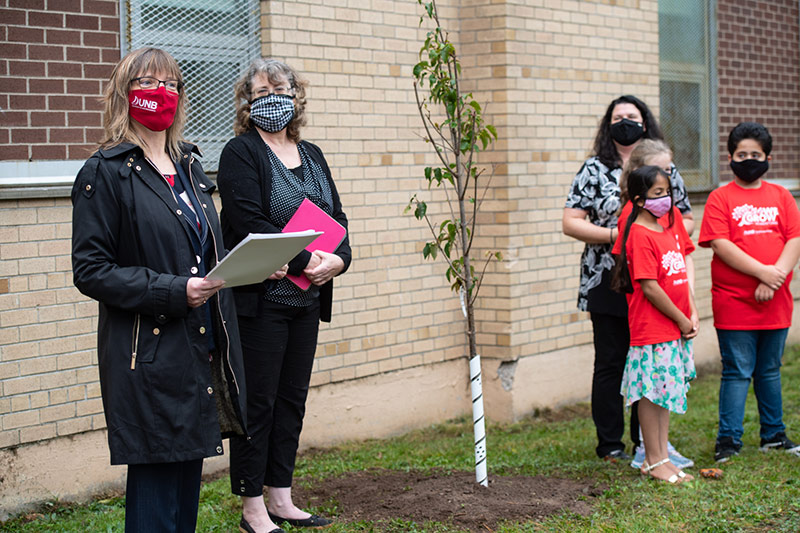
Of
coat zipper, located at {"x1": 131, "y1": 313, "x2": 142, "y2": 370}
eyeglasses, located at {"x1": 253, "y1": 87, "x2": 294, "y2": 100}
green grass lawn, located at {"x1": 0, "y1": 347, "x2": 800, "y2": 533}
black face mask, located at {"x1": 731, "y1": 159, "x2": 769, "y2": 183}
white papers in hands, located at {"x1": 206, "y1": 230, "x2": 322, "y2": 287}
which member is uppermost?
eyeglasses, located at {"x1": 253, "y1": 87, "x2": 294, "y2": 100}

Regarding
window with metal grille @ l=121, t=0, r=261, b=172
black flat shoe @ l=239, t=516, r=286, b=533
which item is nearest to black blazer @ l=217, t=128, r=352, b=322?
black flat shoe @ l=239, t=516, r=286, b=533

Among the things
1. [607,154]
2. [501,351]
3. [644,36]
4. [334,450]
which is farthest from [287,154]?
[644,36]

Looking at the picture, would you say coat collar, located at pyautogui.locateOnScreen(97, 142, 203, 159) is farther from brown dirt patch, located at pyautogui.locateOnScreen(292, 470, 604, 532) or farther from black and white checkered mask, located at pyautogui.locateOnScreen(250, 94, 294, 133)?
brown dirt patch, located at pyautogui.locateOnScreen(292, 470, 604, 532)

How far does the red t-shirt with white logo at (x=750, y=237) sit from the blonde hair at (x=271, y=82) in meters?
2.67

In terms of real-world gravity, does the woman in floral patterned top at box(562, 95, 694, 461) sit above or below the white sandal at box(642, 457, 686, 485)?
above

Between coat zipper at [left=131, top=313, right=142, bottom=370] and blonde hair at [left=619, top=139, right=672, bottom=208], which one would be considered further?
blonde hair at [left=619, top=139, right=672, bottom=208]

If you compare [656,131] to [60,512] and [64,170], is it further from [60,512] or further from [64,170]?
[60,512]

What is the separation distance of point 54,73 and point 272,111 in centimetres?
155

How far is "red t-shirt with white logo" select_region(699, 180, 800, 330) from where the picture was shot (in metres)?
5.77

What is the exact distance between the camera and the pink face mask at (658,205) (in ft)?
16.7

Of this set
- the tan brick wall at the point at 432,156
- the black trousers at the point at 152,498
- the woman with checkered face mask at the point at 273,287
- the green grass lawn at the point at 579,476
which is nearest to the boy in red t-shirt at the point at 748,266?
the green grass lawn at the point at 579,476

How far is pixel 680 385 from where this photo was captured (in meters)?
5.15

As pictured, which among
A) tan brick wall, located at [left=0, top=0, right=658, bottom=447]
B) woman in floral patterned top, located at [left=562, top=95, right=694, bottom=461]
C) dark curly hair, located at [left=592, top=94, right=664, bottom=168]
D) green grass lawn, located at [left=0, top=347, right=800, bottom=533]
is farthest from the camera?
tan brick wall, located at [left=0, top=0, right=658, bottom=447]

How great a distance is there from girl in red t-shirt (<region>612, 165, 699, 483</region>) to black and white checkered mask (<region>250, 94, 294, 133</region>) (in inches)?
75.0
